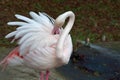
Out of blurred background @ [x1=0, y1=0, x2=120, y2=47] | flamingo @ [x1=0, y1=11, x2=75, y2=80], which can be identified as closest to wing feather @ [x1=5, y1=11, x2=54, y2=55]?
flamingo @ [x1=0, y1=11, x2=75, y2=80]

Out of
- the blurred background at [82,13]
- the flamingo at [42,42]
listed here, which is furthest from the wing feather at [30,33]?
the blurred background at [82,13]

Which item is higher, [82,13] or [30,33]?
[30,33]

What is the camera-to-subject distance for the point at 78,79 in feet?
21.9

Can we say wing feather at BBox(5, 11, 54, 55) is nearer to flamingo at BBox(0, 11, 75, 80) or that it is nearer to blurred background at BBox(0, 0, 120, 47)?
flamingo at BBox(0, 11, 75, 80)

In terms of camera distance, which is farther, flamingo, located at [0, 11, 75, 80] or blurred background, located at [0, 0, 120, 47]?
blurred background, located at [0, 0, 120, 47]

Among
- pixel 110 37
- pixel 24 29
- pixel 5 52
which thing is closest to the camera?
pixel 24 29

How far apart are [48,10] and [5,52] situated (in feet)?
12.4

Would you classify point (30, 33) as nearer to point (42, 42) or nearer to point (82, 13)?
point (42, 42)

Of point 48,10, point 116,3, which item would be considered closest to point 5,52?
point 48,10

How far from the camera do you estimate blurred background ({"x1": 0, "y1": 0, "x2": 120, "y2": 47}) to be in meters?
Answer: 9.50

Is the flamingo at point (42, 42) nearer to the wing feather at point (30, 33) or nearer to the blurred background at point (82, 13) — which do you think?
the wing feather at point (30, 33)

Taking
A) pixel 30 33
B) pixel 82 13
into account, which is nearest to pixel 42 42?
pixel 30 33

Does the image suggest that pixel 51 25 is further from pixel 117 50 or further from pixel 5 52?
pixel 117 50

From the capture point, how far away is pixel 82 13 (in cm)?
1127
